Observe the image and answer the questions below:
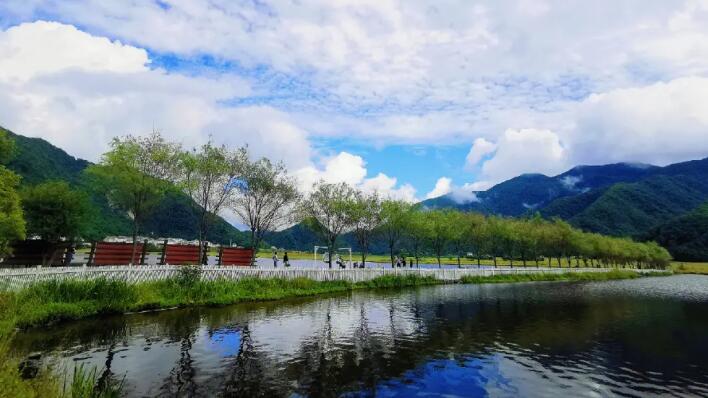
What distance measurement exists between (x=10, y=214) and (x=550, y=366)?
3228 cm

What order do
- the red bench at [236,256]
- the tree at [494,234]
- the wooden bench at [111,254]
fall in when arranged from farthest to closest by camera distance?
the tree at [494,234] → the red bench at [236,256] → the wooden bench at [111,254]

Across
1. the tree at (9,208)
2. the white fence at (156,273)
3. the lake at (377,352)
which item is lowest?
the lake at (377,352)

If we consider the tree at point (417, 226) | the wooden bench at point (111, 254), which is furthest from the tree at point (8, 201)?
→ the tree at point (417, 226)

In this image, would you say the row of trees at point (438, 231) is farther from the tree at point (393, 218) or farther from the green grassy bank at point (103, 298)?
the green grassy bank at point (103, 298)

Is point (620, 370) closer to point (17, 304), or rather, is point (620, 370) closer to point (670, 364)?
point (670, 364)

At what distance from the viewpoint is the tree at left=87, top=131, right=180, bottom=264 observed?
3462 centimetres

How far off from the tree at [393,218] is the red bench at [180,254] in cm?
3296

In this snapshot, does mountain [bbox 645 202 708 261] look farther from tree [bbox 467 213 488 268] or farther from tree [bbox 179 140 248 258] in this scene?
tree [bbox 179 140 248 258]

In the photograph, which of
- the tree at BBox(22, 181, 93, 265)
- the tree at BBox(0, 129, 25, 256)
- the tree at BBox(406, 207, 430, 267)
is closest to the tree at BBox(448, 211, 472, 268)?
the tree at BBox(406, 207, 430, 267)

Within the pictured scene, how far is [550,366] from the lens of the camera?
15.6 metres

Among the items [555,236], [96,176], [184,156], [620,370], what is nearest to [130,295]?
[184,156]

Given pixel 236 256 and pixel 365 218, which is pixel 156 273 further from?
pixel 365 218

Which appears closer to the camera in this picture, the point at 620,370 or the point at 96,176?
the point at 620,370

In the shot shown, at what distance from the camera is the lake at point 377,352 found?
42.1 feet
